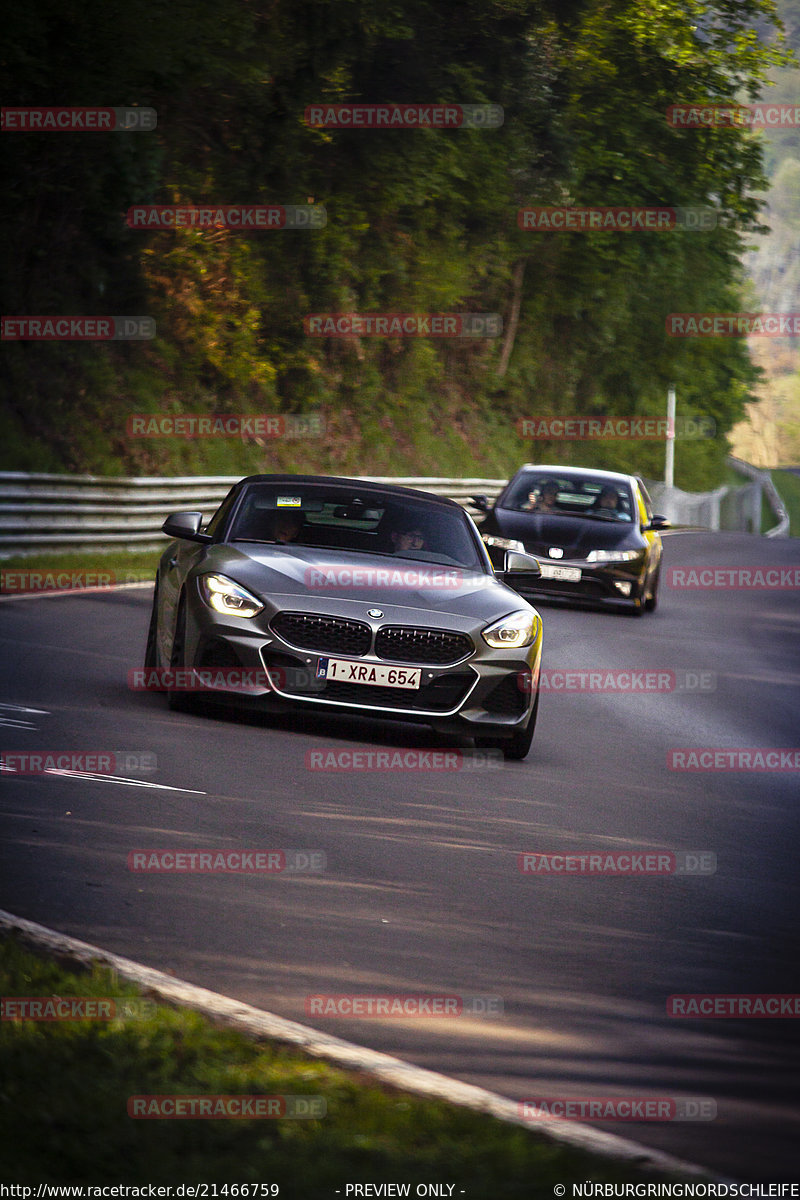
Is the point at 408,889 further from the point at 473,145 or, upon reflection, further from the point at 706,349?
the point at 706,349

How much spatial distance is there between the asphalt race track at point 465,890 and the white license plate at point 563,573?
27.4 feet

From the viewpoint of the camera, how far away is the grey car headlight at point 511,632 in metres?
10.0

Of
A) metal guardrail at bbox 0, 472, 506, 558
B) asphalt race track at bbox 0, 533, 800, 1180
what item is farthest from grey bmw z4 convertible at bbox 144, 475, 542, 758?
metal guardrail at bbox 0, 472, 506, 558

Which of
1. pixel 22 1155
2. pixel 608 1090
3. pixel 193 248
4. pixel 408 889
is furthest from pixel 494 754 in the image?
pixel 193 248

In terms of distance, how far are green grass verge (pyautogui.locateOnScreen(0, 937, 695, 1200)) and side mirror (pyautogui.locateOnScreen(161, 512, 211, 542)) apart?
6.44 meters

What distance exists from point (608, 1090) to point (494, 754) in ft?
20.2

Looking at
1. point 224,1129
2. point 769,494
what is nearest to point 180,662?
point 224,1129

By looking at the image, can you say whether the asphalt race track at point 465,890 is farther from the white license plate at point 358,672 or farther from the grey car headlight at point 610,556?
the grey car headlight at point 610,556

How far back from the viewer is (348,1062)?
425 cm

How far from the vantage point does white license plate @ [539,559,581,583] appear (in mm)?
20953

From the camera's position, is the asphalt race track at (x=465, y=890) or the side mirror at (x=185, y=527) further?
the side mirror at (x=185, y=527)

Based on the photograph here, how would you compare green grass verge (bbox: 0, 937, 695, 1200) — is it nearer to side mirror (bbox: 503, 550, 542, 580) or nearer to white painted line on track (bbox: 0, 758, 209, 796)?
white painted line on track (bbox: 0, 758, 209, 796)

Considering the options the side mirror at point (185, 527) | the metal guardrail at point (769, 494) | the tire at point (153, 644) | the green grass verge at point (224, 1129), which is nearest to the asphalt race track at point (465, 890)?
the tire at point (153, 644)

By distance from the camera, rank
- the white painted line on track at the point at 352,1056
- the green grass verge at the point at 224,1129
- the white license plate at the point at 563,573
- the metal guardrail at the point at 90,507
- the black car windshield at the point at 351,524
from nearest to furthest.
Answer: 1. the green grass verge at the point at 224,1129
2. the white painted line on track at the point at 352,1056
3. the black car windshield at the point at 351,524
4. the metal guardrail at the point at 90,507
5. the white license plate at the point at 563,573
